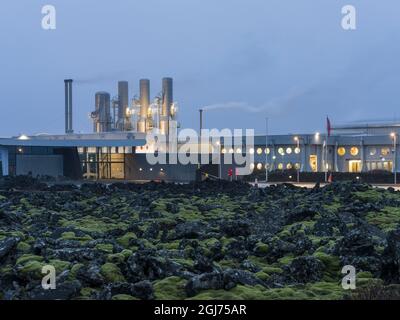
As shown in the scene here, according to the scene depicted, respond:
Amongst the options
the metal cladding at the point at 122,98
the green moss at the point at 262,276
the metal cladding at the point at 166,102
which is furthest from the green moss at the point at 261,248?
the metal cladding at the point at 122,98

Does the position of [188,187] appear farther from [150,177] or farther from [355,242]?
[355,242]

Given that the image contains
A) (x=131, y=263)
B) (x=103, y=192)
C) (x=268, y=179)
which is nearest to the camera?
(x=131, y=263)

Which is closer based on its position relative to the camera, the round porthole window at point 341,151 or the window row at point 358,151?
the window row at point 358,151

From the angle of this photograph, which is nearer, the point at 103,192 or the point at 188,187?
the point at 103,192

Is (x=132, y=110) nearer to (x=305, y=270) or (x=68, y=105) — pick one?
(x=68, y=105)

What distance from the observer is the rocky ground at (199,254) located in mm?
12039

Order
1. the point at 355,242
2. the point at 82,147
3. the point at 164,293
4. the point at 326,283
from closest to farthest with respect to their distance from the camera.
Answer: the point at 164,293 → the point at 326,283 → the point at 355,242 → the point at 82,147

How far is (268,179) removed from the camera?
65.0 meters

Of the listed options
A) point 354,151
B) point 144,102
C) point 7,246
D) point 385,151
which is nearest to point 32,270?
point 7,246

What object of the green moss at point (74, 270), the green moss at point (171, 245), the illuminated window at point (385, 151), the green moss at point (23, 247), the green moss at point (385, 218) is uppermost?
the illuminated window at point (385, 151)

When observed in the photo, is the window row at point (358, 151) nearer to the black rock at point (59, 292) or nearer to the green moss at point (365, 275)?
the green moss at point (365, 275)

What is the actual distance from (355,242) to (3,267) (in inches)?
323

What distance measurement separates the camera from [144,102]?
292 ft
